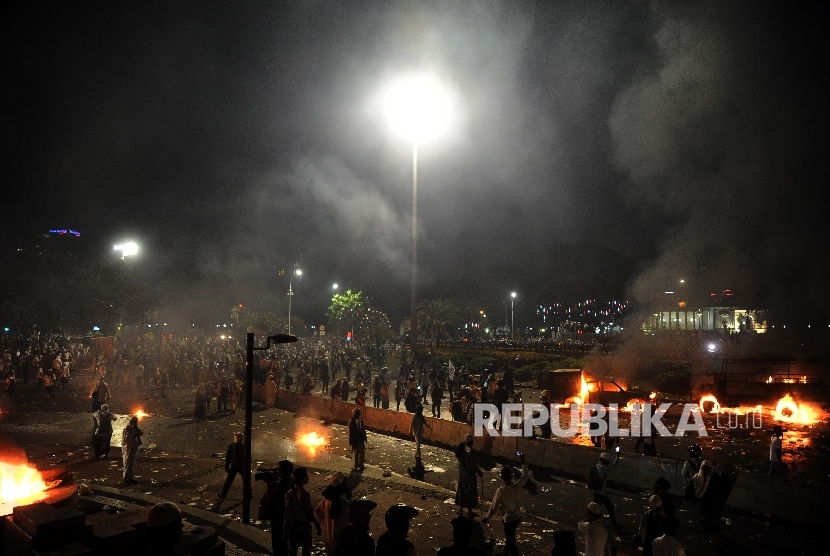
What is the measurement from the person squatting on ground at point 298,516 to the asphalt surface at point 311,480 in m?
1.52

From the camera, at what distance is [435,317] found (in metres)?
53.9

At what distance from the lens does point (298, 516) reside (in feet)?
20.4

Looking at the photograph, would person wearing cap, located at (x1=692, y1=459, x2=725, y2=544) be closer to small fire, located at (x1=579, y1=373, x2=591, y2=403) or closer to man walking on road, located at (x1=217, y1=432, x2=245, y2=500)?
man walking on road, located at (x1=217, y1=432, x2=245, y2=500)

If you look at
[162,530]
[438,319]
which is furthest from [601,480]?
[438,319]

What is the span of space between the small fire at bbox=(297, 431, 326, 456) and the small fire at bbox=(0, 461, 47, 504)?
632 centimetres

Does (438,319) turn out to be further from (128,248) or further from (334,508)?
(334,508)

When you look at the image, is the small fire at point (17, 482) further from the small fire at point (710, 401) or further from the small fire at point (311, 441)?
the small fire at point (710, 401)

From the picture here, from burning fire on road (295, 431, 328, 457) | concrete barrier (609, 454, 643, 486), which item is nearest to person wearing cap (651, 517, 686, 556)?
concrete barrier (609, 454, 643, 486)

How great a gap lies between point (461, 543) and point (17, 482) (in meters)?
7.41

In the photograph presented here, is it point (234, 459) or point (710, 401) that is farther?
point (710, 401)

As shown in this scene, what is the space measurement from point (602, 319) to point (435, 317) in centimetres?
5551

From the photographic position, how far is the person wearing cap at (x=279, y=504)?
6617mm

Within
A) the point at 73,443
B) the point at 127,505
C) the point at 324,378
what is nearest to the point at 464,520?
the point at 127,505

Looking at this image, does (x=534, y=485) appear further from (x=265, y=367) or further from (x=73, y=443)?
(x=265, y=367)
